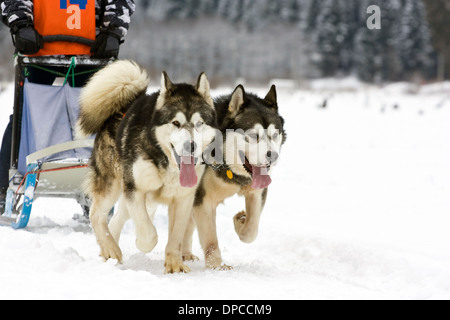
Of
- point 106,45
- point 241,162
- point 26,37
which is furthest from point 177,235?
point 26,37

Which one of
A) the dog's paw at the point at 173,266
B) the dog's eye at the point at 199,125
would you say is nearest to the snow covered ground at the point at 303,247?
the dog's paw at the point at 173,266

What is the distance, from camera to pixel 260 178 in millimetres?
3236

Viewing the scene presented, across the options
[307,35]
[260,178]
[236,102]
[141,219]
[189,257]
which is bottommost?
[189,257]

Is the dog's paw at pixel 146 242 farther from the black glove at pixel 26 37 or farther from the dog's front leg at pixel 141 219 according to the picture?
the black glove at pixel 26 37

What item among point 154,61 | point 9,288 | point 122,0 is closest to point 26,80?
point 122,0

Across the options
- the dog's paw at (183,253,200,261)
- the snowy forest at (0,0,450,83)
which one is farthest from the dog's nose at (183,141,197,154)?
the snowy forest at (0,0,450,83)

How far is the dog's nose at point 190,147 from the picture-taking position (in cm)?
280

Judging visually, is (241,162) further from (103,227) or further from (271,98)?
(103,227)

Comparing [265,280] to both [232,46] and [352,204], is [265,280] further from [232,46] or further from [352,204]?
[232,46]

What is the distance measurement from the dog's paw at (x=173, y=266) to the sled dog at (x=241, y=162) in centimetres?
21

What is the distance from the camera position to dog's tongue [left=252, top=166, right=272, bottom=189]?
323 cm

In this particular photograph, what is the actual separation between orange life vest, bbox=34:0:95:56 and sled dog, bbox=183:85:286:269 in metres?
1.27

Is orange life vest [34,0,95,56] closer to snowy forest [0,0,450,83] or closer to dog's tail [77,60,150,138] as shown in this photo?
dog's tail [77,60,150,138]

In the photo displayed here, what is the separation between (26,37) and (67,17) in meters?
0.35
